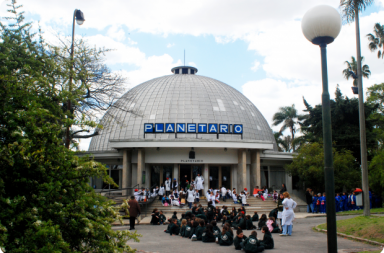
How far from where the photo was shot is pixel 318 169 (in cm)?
2977

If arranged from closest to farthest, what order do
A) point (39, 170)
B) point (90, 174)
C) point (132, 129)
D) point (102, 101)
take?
point (39, 170) → point (90, 174) → point (102, 101) → point (132, 129)

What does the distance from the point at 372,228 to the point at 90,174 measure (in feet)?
35.6

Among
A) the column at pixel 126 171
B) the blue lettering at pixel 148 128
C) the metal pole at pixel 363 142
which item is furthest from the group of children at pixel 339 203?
the column at pixel 126 171

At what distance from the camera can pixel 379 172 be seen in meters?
26.0

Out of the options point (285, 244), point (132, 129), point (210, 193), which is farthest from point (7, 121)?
point (132, 129)

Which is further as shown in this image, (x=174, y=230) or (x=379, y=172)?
(x=379, y=172)

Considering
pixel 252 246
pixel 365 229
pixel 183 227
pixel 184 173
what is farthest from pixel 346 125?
pixel 252 246

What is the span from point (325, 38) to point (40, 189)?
6274mm

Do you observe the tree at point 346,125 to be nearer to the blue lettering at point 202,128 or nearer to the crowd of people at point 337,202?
the crowd of people at point 337,202

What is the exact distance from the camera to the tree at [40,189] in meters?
5.56

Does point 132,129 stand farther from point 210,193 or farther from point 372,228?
point 372,228

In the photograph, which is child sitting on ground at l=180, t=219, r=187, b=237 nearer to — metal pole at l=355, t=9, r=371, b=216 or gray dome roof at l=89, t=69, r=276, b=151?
metal pole at l=355, t=9, r=371, b=216

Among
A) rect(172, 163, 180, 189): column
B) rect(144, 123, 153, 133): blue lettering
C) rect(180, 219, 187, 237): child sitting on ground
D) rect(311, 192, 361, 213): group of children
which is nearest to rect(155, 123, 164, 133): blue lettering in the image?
rect(144, 123, 153, 133): blue lettering

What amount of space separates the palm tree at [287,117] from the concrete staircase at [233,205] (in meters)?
33.8
